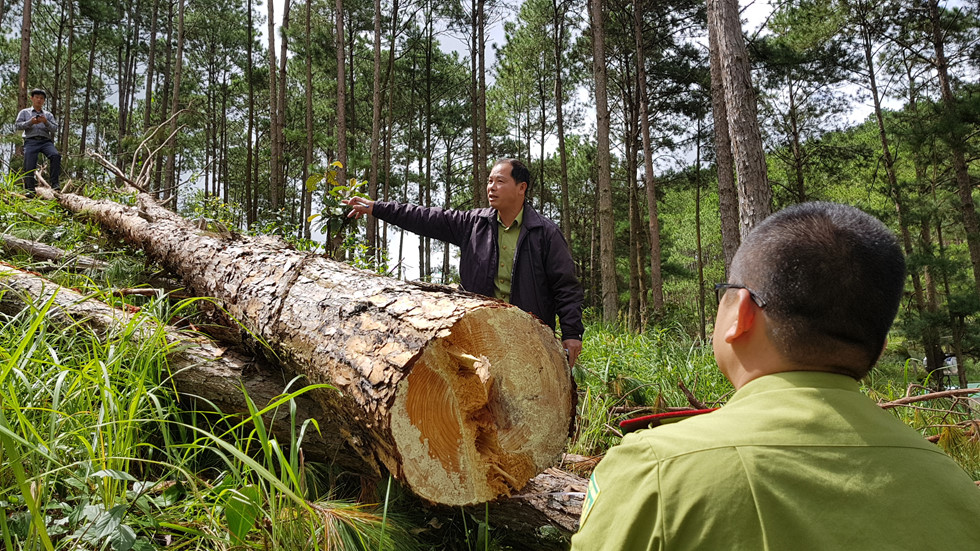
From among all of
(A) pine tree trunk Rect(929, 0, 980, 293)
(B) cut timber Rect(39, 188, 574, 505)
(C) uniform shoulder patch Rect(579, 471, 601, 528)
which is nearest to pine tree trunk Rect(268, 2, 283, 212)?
(B) cut timber Rect(39, 188, 574, 505)

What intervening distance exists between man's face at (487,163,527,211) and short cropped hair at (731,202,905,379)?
2.56 meters

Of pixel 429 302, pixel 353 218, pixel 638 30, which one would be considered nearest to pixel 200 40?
pixel 638 30

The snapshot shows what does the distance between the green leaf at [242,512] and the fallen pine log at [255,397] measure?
0.41 meters

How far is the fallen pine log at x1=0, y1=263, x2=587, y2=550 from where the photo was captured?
2.16 m

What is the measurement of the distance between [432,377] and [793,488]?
1400 mm

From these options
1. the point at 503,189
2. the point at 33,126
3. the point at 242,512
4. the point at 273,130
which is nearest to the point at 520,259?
the point at 503,189

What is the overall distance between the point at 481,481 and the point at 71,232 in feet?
19.1

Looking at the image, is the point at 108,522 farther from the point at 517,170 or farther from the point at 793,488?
the point at 517,170

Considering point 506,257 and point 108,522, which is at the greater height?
point 506,257

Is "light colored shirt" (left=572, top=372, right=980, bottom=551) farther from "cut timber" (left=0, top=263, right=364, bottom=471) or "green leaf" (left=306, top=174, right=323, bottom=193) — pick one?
→ "green leaf" (left=306, top=174, right=323, bottom=193)

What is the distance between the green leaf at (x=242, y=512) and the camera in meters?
1.66

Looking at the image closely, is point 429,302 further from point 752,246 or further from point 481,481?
point 752,246

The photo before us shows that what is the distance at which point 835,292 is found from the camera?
2.95ft

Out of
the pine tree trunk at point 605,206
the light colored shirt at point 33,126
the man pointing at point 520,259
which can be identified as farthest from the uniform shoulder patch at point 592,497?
the light colored shirt at point 33,126
